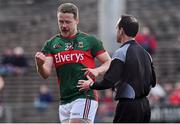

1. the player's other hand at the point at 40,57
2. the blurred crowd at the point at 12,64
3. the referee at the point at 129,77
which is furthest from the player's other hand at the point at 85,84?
the blurred crowd at the point at 12,64

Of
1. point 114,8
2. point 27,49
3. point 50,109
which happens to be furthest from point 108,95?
point 27,49

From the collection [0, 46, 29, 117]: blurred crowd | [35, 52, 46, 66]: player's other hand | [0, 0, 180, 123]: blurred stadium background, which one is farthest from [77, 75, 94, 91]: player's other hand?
[0, 46, 29, 117]: blurred crowd

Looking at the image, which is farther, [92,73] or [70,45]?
[70,45]

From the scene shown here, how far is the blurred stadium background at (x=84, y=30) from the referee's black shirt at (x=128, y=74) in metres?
11.1

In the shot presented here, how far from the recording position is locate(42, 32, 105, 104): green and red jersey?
31.2ft

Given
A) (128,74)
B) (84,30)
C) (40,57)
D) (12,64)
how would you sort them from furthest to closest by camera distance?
(84,30)
(12,64)
(40,57)
(128,74)

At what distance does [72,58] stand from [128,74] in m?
1.08

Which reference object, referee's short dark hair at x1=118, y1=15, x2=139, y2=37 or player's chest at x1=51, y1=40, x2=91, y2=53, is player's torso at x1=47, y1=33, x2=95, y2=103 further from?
referee's short dark hair at x1=118, y1=15, x2=139, y2=37

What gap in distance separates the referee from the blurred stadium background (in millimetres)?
11056

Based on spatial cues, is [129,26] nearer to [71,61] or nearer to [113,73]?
[113,73]

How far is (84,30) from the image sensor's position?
1213 inches

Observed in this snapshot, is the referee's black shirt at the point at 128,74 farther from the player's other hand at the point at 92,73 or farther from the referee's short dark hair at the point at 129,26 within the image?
the player's other hand at the point at 92,73

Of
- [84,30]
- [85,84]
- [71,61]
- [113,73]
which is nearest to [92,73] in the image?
[85,84]

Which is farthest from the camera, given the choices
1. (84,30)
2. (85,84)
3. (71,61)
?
(84,30)
